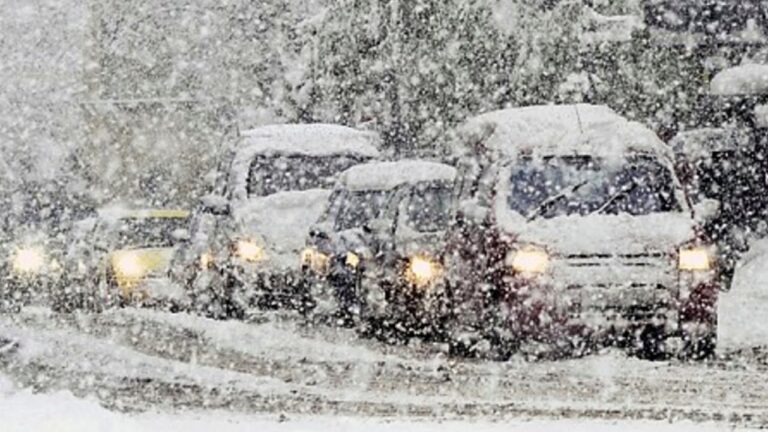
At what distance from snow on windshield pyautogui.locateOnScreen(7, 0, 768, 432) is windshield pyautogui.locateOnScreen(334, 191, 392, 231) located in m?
0.02

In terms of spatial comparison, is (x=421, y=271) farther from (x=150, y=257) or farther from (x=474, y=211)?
(x=150, y=257)

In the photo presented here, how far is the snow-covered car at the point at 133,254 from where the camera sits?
2041cm

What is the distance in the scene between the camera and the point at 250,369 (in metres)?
→ 12.9

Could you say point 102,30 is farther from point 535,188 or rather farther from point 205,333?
point 535,188

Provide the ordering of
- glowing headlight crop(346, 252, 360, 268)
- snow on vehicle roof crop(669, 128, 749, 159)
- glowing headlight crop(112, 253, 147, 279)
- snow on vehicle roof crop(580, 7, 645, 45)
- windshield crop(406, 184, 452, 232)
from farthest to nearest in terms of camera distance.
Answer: snow on vehicle roof crop(580, 7, 645, 45), snow on vehicle roof crop(669, 128, 749, 159), glowing headlight crop(112, 253, 147, 279), glowing headlight crop(346, 252, 360, 268), windshield crop(406, 184, 452, 232)

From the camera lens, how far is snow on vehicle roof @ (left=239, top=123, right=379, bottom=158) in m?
19.6

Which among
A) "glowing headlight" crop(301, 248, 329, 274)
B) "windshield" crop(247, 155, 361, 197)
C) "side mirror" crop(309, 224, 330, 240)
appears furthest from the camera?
"windshield" crop(247, 155, 361, 197)

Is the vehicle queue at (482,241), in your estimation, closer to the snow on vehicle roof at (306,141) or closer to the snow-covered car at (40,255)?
the snow on vehicle roof at (306,141)

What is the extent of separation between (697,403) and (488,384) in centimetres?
167

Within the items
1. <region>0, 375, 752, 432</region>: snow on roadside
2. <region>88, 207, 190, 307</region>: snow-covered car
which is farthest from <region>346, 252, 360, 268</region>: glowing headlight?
<region>0, 375, 752, 432</region>: snow on roadside

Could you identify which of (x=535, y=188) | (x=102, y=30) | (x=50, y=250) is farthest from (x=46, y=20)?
(x=535, y=188)

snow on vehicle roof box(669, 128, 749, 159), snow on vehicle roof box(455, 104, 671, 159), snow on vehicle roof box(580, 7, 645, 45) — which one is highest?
snow on vehicle roof box(580, 7, 645, 45)

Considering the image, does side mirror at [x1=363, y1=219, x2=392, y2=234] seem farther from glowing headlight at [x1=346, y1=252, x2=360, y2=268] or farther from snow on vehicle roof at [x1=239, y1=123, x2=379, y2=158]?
snow on vehicle roof at [x1=239, y1=123, x2=379, y2=158]

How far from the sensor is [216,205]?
1842 cm
